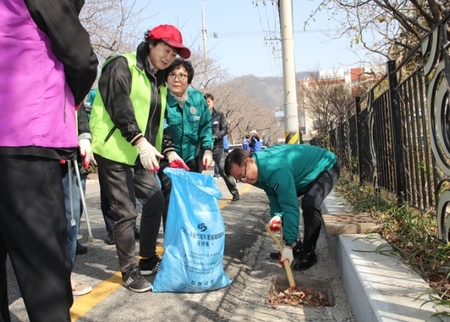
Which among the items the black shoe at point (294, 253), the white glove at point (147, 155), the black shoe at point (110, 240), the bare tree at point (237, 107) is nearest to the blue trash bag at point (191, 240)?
the white glove at point (147, 155)

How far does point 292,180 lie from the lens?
373 centimetres

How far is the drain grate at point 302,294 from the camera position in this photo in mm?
3258

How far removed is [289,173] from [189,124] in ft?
Result: 4.50

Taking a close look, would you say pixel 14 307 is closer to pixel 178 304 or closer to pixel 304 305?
pixel 178 304

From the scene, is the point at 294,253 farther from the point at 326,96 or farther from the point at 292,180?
the point at 326,96

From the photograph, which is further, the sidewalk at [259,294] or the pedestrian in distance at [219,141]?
the pedestrian in distance at [219,141]

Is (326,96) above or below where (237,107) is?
below

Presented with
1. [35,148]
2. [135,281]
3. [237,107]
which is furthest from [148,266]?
[237,107]

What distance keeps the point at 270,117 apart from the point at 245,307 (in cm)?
8057

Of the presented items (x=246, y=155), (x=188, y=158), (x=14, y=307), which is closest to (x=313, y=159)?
(x=246, y=155)

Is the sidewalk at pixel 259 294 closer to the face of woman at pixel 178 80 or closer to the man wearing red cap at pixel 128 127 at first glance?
the man wearing red cap at pixel 128 127

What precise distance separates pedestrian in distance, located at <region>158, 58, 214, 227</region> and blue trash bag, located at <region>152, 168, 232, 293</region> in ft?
3.87

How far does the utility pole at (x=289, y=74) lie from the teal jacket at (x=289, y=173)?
16.6 feet

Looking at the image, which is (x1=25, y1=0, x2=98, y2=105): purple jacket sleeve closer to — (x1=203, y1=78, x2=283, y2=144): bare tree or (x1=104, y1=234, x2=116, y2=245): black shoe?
(x1=104, y1=234, x2=116, y2=245): black shoe
